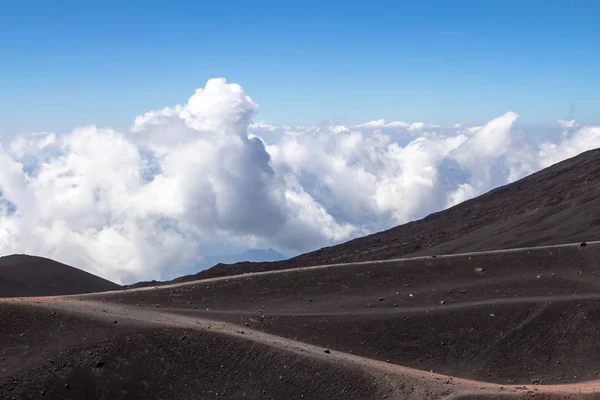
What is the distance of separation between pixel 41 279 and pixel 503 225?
39.2m

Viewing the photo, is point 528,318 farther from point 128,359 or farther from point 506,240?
point 506,240

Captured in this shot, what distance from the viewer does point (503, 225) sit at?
5731 cm

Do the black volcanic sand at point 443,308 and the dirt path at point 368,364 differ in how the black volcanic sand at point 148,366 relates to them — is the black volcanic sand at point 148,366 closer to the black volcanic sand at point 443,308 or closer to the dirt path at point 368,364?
the dirt path at point 368,364

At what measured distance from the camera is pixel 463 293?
90.2 feet

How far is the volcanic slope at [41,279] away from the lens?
48188 mm

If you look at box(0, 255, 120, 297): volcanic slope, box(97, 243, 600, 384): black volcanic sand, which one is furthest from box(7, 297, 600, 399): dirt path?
box(0, 255, 120, 297): volcanic slope

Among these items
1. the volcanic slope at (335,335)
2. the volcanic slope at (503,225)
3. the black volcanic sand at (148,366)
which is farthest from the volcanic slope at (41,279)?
the black volcanic sand at (148,366)

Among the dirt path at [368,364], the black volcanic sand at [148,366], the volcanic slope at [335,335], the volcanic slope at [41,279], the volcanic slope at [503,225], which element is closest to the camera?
the dirt path at [368,364]

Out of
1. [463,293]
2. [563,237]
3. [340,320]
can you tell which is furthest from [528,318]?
[563,237]

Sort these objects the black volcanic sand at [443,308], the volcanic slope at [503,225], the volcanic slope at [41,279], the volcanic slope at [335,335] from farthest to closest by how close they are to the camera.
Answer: the volcanic slope at [503,225] < the volcanic slope at [41,279] < the black volcanic sand at [443,308] < the volcanic slope at [335,335]

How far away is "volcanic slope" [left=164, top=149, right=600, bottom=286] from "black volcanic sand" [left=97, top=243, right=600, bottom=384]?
63.5 feet

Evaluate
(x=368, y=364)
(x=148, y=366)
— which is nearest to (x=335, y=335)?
(x=368, y=364)

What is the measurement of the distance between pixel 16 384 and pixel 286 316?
33.4ft

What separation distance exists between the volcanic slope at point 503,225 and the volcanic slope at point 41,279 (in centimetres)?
453
